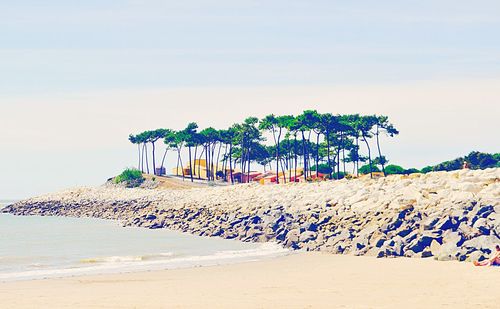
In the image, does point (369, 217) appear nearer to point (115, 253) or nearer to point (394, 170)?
point (115, 253)

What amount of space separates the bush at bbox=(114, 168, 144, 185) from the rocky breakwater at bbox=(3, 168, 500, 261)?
2289 inches

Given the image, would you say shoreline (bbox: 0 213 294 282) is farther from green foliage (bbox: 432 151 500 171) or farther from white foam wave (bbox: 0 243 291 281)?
green foliage (bbox: 432 151 500 171)

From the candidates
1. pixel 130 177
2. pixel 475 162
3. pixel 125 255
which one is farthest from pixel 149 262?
pixel 130 177

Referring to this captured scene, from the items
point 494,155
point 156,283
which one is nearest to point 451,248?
point 156,283

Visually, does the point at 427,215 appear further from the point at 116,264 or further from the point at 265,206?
the point at 265,206

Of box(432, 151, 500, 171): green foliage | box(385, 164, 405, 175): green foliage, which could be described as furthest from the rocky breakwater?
box(385, 164, 405, 175): green foliage

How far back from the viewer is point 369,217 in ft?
111

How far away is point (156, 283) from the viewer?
2284 cm

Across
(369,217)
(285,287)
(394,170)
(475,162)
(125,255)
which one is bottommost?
(125,255)

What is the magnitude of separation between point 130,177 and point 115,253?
84788 millimetres

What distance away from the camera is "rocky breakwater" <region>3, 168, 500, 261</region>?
27.3 meters

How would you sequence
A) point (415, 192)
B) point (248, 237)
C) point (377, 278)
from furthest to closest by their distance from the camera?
point (248, 237) → point (415, 192) → point (377, 278)

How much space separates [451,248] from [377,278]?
14.8ft

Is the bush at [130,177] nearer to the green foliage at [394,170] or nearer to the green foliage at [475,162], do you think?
the green foliage at [394,170]
